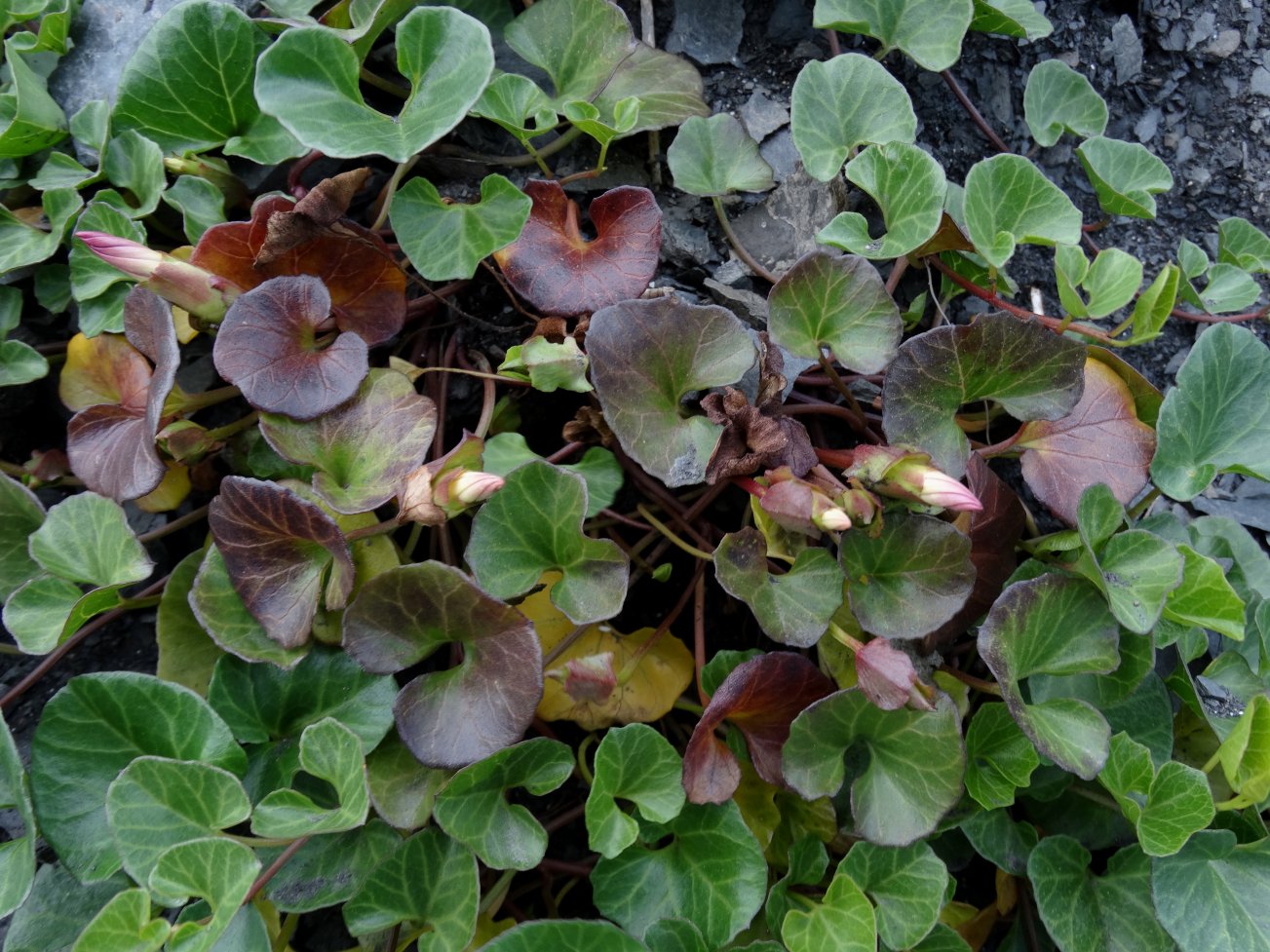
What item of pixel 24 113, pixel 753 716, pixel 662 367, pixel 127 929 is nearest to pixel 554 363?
pixel 662 367

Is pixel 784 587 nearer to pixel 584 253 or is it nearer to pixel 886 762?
pixel 886 762

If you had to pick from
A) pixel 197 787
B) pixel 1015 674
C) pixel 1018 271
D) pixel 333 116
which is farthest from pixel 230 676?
pixel 1018 271

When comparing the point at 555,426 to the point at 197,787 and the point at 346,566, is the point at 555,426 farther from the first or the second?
the point at 197,787

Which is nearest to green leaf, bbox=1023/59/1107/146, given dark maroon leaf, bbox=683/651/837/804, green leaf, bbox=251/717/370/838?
dark maroon leaf, bbox=683/651/837/804

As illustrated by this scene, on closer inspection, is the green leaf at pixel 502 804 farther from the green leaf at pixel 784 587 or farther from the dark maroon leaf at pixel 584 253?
the dark maroon leaf at pixel 584 253

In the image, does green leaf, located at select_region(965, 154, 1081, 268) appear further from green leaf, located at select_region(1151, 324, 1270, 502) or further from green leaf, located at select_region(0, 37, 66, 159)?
green leaf, located at select_region(0, 37, 66, 159)
